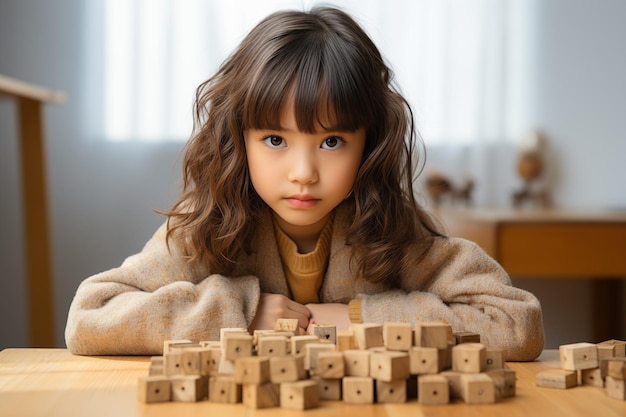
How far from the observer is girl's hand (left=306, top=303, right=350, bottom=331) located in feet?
3.81

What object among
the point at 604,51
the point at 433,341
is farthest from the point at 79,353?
the point at 604,51

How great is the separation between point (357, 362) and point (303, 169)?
1.17 feet

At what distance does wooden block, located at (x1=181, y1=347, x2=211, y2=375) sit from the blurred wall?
2.27 metres

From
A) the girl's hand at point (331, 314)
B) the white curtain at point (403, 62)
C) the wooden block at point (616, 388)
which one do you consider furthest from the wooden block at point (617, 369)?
the white curtain at point (403, 62)

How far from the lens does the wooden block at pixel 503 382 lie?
804 millimetres

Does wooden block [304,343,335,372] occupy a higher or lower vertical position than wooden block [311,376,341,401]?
higher

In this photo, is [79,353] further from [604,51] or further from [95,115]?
[604,51]

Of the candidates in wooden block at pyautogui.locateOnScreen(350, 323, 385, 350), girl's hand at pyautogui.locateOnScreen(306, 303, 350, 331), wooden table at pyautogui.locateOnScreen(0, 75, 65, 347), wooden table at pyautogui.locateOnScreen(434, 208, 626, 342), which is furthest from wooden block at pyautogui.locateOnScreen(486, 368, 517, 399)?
wooden table at pyautogui.locateOnScreen(0, 75, 65, 347)

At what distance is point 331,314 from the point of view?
1.18 meters

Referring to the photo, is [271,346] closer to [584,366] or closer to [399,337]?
[399,337]

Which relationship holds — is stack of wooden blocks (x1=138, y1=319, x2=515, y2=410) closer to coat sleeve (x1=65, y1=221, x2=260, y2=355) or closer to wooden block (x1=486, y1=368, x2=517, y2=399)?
wooden block (x1=486, y1=368, x2=517, y2=399)

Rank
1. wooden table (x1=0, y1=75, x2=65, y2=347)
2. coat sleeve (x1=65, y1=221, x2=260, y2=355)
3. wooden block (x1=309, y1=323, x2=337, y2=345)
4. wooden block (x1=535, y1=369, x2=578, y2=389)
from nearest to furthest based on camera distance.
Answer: wooden block (x1=535, y1=369, x2=578, y2=389) < wooden block (x1=309, y1=323, x2=337, y2=345) < coat sleeve (x1=65, y1=221, x2=260, y2=355) < wooden table (x1=0, y1=75, x2=65, y2=347)

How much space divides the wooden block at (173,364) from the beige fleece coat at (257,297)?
0.25 metres

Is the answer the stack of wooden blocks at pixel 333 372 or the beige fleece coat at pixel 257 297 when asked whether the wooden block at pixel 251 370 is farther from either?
the beige fleece coat at pixel 257 297
